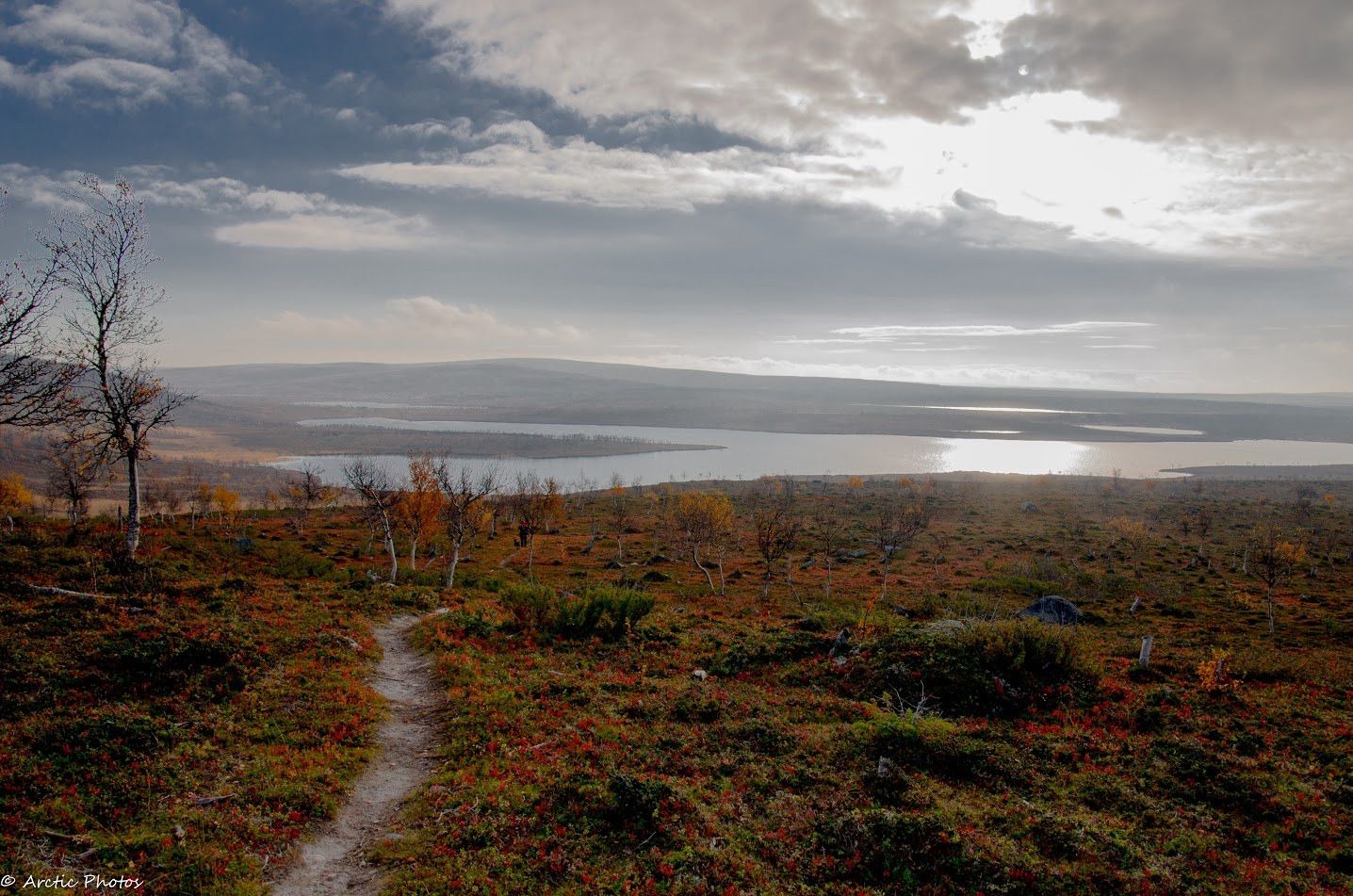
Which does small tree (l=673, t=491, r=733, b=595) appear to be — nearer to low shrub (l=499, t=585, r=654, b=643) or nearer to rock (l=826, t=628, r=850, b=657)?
low shrub (l=499, t=585, r=654, b=643)

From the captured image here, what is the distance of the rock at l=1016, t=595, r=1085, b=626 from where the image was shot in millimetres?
31142

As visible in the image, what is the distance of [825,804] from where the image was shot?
10.1m

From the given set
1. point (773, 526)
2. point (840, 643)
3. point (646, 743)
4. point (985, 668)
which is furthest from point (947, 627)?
point (773, 526)

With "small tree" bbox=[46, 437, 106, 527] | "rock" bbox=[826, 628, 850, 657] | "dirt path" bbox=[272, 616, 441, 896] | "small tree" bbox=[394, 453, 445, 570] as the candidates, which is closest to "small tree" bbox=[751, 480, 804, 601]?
"rock" bbox=[826, 628, 850, 657]

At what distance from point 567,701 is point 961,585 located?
3805 centimetres

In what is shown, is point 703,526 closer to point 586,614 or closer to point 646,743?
point 586,614

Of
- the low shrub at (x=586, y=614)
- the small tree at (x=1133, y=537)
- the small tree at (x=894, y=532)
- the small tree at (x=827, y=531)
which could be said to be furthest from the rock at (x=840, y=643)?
the small tree at (x=1133, y=537)

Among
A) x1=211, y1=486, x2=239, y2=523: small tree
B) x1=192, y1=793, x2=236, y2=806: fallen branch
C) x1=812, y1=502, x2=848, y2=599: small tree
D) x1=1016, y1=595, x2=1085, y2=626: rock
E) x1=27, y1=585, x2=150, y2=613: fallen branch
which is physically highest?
x1=27, y1=585, x2=150, y2=613: fallen branch

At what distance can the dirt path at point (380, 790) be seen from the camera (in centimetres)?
811

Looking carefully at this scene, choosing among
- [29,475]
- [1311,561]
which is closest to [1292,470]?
[1311,561]

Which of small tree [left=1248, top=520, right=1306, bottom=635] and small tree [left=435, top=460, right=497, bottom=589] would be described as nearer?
small tree [left=1248, top=520, right=1306, bottom=635]

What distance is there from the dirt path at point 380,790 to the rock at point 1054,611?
93.6ft

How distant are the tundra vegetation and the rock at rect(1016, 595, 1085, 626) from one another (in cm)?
430

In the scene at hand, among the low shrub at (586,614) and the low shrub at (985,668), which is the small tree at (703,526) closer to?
the low shrub at (586,614)
